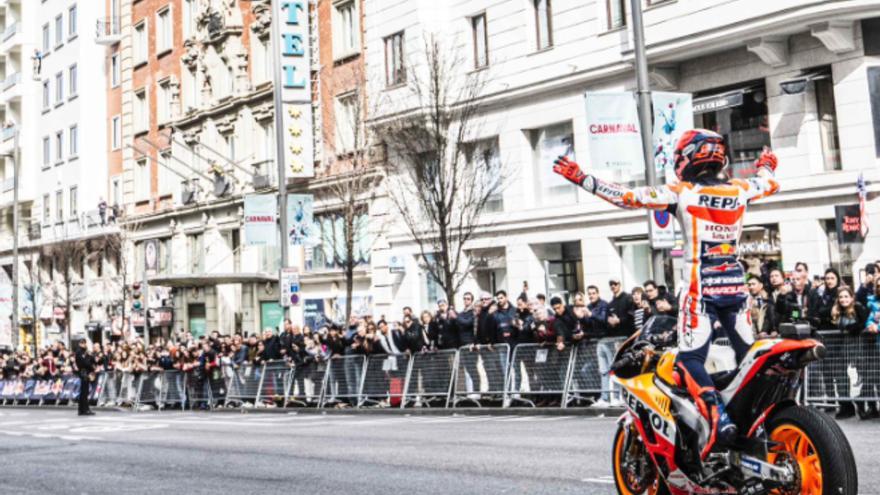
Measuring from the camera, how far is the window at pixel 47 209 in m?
58.0

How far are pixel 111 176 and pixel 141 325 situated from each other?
9.12 metres

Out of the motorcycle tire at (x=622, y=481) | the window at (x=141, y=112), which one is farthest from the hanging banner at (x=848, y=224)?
the window at (x=141, y=112)

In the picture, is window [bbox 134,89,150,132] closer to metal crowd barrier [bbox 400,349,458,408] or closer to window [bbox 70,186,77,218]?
window [bbox 70,186,77,218]

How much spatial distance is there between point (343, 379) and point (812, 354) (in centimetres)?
1719

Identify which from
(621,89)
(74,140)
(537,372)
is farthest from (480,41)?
(74,140)

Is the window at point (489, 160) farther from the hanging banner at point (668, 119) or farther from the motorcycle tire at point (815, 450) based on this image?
the motorcycle tire at point (815, 450)

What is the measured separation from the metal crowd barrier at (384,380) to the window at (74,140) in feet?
125

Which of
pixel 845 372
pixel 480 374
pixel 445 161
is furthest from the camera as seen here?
pixel 445 161

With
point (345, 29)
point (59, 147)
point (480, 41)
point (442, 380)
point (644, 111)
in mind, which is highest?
point (59, 147)

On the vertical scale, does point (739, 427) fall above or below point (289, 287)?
below

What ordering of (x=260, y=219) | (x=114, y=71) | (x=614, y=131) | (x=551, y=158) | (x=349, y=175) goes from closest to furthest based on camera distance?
(x=614, y=131), (x=551, y=158), (x=260, y=219), (x=349, y=175), (x=114, y=71)

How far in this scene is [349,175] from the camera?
3362 cm

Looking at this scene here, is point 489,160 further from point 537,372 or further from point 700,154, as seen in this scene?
point 700,154

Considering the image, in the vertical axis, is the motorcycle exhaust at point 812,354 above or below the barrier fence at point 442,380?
above
